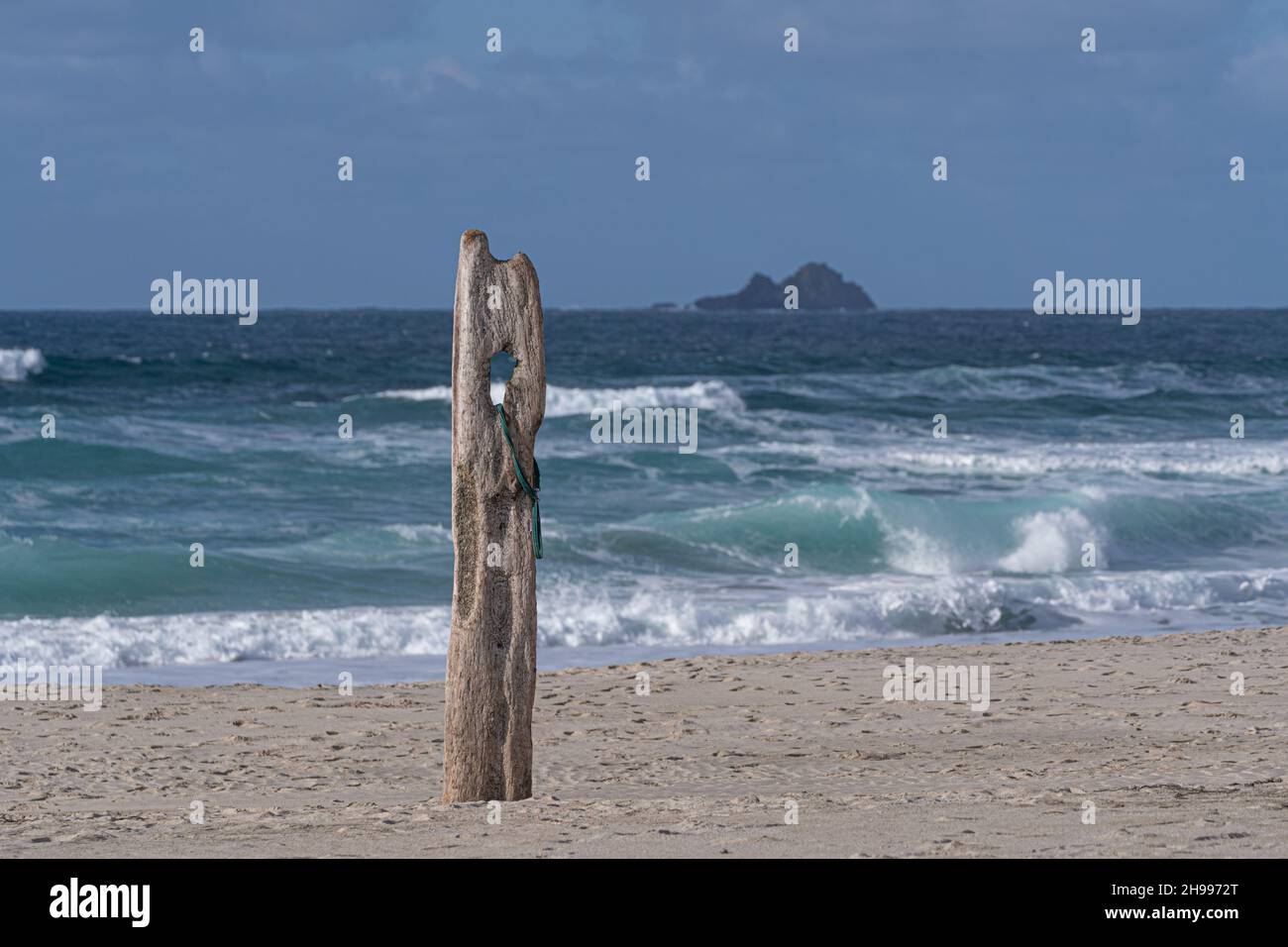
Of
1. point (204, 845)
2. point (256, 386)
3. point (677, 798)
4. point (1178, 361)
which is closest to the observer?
point (204, 845)

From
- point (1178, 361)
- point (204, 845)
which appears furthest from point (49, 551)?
point (1178, 361)

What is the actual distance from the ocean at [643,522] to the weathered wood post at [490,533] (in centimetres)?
497

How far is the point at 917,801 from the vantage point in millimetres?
6652

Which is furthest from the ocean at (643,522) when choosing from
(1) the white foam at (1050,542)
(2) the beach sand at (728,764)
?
(2) the beach sand at (728,764)

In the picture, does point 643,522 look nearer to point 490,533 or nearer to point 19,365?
point 490,533

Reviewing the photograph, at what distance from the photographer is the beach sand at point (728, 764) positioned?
592 centimetres

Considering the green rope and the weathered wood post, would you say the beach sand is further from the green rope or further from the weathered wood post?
the green rope

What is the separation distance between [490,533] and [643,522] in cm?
1215

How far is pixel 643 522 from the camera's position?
18938 millimetres

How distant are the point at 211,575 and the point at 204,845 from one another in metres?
9.86

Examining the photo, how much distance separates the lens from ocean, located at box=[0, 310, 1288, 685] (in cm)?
1341

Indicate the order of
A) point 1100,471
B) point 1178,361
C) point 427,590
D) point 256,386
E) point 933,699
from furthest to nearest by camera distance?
point 1178,361, point 256,386, point 1100,471, point 427,590, point 933,699

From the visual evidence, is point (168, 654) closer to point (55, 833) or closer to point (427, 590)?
point (427, 590)

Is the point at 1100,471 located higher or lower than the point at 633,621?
higher
